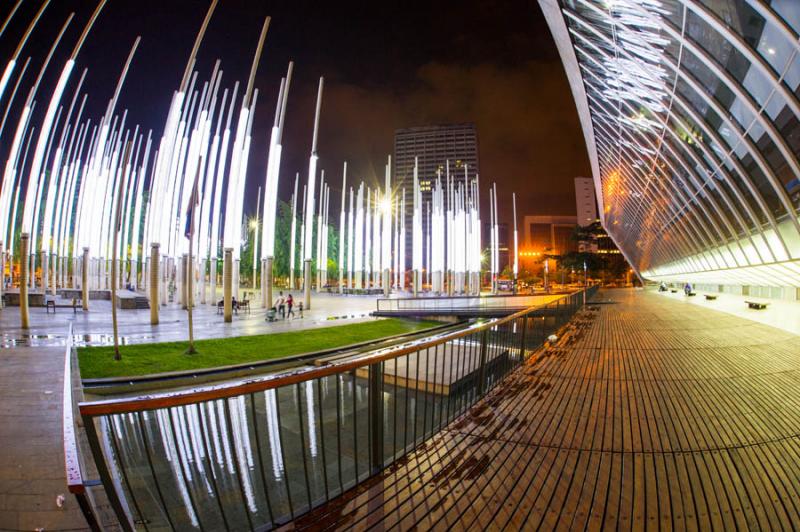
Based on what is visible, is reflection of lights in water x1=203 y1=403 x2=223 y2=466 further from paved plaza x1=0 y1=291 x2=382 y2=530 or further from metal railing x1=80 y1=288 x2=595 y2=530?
paved plaza x1=0 y1=291 x2=382 y2=530

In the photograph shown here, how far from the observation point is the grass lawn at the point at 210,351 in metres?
10.1

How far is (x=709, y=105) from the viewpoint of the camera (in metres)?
13.7

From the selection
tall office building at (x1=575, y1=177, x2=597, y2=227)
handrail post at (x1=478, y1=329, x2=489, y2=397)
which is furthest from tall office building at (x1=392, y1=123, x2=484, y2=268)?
handrail post at (x1=478, y1=329, x2=489, y2=397)

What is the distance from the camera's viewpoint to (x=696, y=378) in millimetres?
6773

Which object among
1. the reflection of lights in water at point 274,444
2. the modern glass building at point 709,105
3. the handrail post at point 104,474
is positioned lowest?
the reflection of lights in water at point 274,444

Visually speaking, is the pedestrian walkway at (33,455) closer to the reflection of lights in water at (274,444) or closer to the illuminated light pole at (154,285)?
the reflection of lights in water at (274,444)

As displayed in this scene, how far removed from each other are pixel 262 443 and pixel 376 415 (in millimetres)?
3750

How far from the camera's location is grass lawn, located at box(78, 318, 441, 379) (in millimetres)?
10148

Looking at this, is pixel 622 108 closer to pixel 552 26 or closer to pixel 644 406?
pixel 552 26

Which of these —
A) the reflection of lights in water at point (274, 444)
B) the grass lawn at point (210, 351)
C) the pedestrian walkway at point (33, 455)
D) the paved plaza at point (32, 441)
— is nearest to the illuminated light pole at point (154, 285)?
the grass lawn at point (210, 351)

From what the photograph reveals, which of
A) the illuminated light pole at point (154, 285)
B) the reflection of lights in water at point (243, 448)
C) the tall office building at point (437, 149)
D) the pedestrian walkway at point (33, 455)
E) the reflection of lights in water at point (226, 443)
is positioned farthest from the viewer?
the tall office building at point (437, 149)

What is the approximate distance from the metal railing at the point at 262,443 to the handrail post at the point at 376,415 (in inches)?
0.4

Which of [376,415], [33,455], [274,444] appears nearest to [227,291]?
[274,444]

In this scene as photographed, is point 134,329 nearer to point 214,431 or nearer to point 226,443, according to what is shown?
point 214,431
